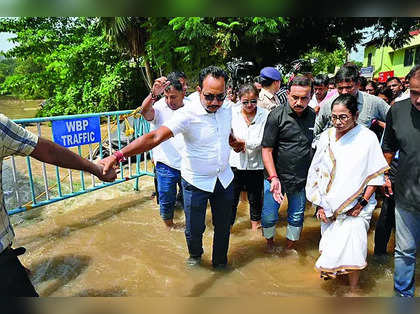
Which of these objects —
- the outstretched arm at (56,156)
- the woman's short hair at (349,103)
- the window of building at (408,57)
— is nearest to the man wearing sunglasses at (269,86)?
the woman's short hair at (349,103)

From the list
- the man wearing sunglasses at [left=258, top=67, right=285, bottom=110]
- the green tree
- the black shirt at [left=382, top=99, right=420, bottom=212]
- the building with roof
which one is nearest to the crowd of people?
the black shirt at [left=382, top=99, right=420, bottom=212]

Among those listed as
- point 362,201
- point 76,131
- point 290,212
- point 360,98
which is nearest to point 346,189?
point 362,201

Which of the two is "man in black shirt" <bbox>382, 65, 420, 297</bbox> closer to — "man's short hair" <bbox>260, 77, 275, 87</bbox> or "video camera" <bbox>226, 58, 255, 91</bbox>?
"man's short hair" <bbox>260, 77, 275, 87</bbox>

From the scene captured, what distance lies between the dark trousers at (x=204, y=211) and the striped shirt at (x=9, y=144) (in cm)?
149

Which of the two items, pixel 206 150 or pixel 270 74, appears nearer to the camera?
pixel 206 150

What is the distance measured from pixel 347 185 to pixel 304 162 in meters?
0.64

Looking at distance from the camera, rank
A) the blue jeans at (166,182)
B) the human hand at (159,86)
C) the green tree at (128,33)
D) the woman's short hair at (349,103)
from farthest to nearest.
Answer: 1. the green tree at (128,33)
2. the blue jeans at (166,182)
3. the human hand at (159,86)
4. the woman's short hair at (349,103)

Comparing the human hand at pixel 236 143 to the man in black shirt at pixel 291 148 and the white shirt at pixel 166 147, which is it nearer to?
the man in black shirt at pixel 291 148

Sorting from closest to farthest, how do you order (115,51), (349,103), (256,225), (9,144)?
1. (9,144)
2. (349,103)
3. (256,225)
4. (115,51)

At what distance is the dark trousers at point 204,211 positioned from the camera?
2.88m

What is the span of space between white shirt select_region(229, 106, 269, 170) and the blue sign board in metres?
1.96

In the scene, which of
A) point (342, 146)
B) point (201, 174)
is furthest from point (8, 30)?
point (342, 146)

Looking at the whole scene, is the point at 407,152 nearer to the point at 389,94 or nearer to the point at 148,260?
the point at 148,260

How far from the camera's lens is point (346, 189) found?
2623 millimetres
